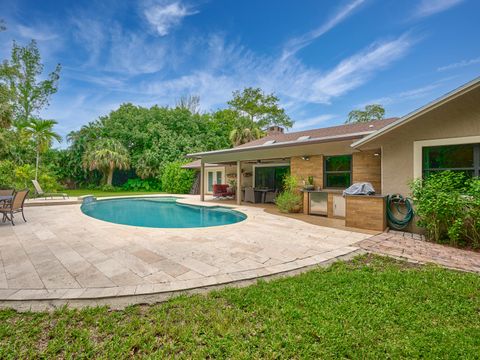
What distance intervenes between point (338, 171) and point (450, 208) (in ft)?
15.5

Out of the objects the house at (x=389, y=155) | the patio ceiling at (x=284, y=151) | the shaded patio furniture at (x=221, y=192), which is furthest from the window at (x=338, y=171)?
the shaded patio furniture at (x=221, y=192)

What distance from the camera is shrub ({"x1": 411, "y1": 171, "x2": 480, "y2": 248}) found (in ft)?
16.9

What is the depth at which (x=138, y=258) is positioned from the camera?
443 centimetres

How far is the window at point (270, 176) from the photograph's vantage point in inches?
587

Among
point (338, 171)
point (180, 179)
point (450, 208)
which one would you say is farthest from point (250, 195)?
point (450, 208)

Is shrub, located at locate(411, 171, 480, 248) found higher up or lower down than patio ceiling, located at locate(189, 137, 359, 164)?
lower down

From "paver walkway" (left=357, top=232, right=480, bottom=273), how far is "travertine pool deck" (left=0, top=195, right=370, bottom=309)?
47 centimetres

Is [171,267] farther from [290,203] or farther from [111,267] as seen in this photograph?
[290,203]

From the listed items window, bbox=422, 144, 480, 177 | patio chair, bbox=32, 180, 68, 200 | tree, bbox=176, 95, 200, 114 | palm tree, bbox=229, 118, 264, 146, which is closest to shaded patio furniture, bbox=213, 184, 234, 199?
palm tree, bbox=229, 118, 264, 146

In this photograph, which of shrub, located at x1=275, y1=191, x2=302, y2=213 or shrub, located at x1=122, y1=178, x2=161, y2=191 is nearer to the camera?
shrub, located at x1=275, y1=191, x2=302, y2=213

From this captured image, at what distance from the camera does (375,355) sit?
200 centimetres

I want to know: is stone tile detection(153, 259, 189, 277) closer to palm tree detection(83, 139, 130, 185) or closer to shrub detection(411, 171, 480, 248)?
shrub detection(411, 171, 480, 248)

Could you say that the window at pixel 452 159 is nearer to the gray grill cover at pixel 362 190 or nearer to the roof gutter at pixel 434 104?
the roof gutter at pixel 434 104

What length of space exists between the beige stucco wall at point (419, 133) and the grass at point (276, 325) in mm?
4136
